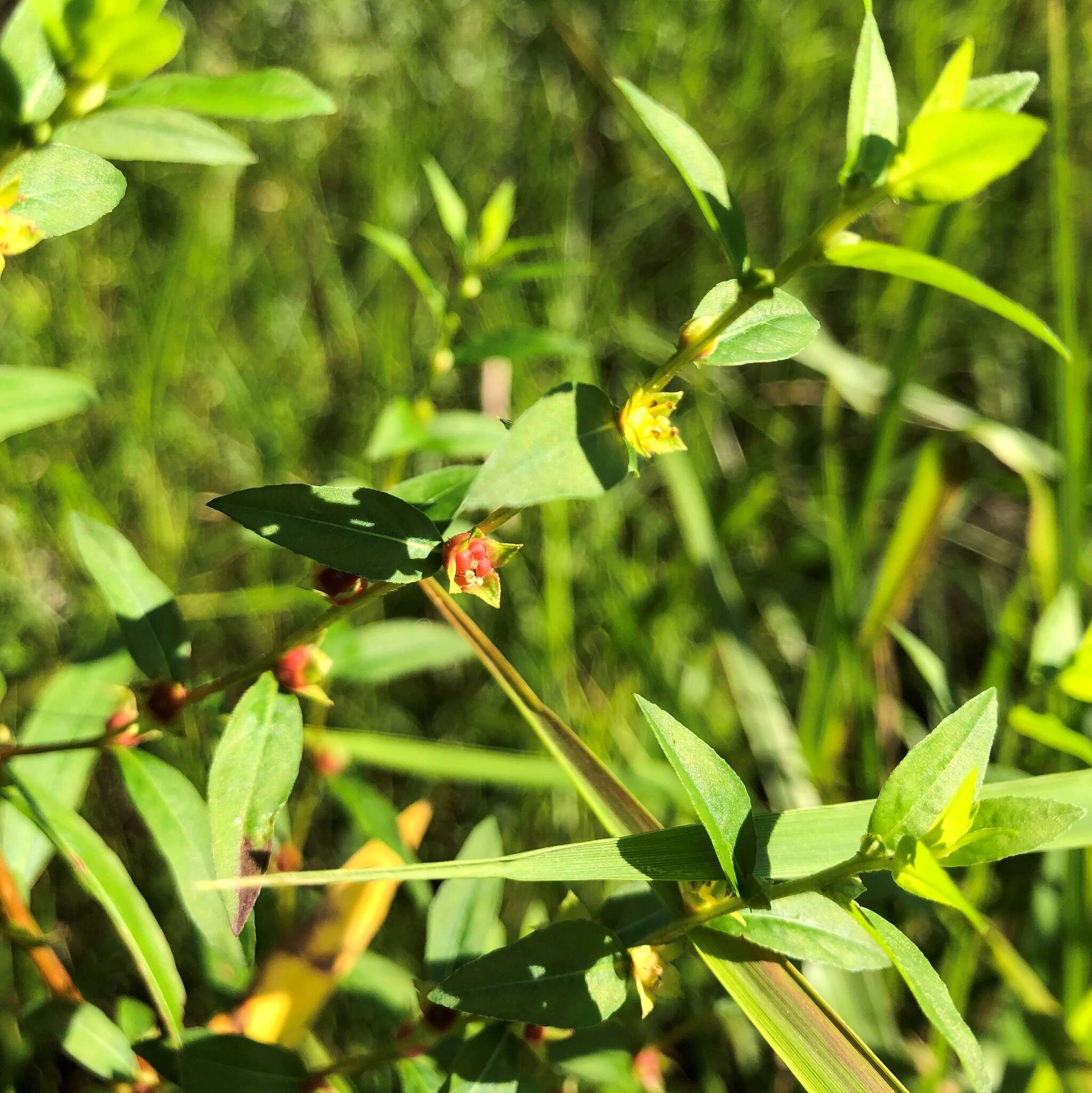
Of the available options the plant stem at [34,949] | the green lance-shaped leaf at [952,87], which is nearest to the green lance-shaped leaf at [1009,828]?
the green lance-shaped leaf at [952,87]

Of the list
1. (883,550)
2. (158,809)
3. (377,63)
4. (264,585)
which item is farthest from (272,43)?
(158,809)

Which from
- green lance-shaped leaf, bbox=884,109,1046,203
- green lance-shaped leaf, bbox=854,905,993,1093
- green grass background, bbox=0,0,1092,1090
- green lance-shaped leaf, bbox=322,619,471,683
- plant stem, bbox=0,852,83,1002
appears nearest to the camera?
green lance-shaped leaf, bbox=884,109,1046,203

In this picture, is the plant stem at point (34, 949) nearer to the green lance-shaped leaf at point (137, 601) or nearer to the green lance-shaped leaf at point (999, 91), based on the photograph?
the green lance-shaped leaf at point (137, 601)

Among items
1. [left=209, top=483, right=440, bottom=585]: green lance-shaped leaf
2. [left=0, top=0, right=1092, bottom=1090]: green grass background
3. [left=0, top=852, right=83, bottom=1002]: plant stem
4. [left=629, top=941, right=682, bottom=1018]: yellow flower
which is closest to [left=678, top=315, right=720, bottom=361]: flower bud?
[left=209, top=483, right=440, bottom=585]: green lance-shaped leaf

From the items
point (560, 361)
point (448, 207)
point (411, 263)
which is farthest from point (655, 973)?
point (560, 361)

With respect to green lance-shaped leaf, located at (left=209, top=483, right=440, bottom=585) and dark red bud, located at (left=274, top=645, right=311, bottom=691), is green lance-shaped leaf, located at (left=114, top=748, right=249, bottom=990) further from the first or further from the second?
green lance-shaped leaf, located at (left=209, top=483, right=440, bottom=585)

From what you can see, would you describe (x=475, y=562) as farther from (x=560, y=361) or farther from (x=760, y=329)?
(x=560, y=361)

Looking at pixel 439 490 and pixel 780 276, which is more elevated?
pixel 780 276

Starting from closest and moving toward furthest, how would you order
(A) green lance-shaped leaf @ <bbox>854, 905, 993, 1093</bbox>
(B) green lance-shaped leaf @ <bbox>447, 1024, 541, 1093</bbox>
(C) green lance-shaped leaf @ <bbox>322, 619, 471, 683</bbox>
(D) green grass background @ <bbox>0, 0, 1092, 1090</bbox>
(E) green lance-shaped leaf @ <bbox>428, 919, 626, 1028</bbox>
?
1. (A) green lance-shaped leaf @ <bbox>854, 905, 993, 1093</bbox>
2. (E) green lance-shaped leaf @ <bbox>428, 919, 626, 1028</bbox>
3. (B) green lance-shaped leaf @ <bbox>447, 1024, 541, 1093</bbox>
4. (C) green lance-shaped leaf @ <bbox>322, 619, 471, 683</bbox>
5. (D) green grass background @ <bbox>0, 0, 1092, 1090</bbox>
